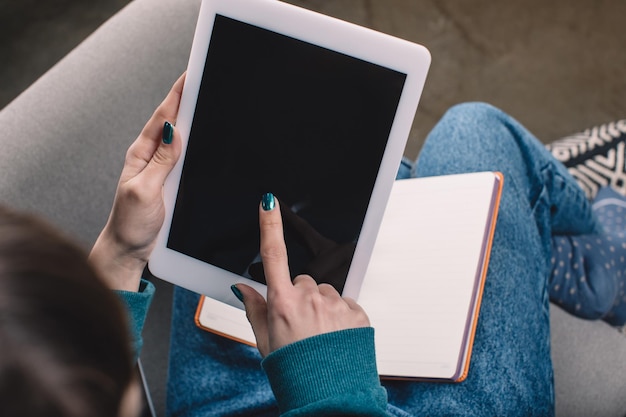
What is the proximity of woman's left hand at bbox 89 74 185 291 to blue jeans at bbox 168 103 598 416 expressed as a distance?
0.50 ft

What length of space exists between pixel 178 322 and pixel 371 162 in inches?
14.5

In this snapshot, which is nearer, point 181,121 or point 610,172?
point 181,121

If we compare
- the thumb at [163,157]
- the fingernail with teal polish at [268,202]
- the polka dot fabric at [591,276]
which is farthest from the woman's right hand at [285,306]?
the polka dot fabric at [591,276]

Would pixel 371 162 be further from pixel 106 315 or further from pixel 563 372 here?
pixel 563 372

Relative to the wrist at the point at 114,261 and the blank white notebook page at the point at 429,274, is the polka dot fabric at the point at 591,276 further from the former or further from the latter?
the wrist at the point at 114,261

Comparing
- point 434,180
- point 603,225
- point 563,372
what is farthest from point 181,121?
point 603,225

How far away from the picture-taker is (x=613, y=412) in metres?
0.71

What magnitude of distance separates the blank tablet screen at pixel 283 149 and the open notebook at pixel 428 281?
11 centimetres

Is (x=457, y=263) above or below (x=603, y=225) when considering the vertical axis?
below

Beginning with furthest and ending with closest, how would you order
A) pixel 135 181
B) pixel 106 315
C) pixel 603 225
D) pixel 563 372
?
pixel 603 225 < pixel 563 372 < pixel 135 181 < pixel 106 315

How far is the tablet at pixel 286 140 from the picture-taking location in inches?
19.6

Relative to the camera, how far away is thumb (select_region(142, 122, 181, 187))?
531 millimetres

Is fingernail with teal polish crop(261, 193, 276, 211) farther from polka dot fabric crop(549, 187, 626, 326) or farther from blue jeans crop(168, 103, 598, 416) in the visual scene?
polka dot fabric crop(549, 187, 626, 326)

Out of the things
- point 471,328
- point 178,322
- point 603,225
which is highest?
point 603,225
